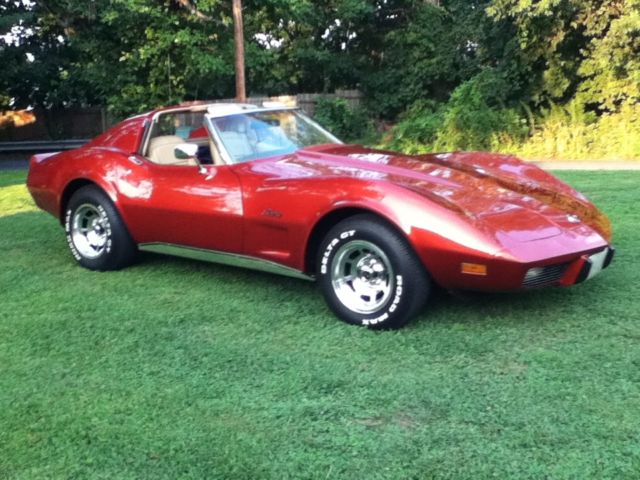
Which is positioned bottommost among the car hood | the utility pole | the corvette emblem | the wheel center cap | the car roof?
the wheel center cap

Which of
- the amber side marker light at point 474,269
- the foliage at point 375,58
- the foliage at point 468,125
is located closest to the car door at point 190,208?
the amber side marker light at point 474,269

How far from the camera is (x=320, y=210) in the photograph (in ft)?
13.7

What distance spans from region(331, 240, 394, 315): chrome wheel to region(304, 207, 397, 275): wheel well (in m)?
0.19

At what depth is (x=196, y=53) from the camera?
19078 millimetres

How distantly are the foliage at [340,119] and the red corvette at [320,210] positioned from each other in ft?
48.0

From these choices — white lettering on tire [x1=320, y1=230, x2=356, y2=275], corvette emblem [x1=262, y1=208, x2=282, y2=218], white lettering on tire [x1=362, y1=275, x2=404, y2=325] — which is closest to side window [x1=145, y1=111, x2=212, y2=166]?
corvette emblem [x1=262, y1=208, x2=282, y2=218]

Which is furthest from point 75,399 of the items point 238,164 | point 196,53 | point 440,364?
point 196,53

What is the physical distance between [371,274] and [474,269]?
0.65 metres

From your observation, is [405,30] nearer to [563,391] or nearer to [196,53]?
[196,53]

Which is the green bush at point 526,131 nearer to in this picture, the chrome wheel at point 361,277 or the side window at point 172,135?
the side window at point 172,135

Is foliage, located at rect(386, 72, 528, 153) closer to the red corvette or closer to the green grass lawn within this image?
the red corvette

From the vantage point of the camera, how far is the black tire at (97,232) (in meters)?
5.46

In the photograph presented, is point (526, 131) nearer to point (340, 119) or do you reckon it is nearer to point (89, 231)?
point (340, 119)

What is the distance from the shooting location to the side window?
5.29 meters
